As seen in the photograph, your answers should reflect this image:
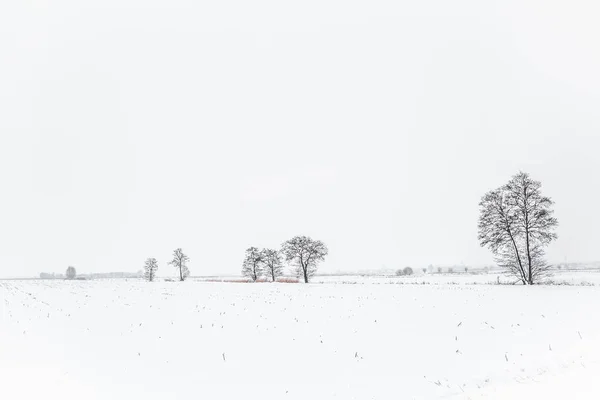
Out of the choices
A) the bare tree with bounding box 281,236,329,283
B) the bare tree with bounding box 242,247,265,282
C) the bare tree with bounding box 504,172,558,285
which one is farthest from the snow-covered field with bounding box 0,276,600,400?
the bare tree with bounding box 242,247,265,282

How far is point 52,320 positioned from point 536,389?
19328mm

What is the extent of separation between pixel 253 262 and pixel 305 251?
646 inches

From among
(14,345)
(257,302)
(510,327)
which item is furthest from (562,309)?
(14,345)

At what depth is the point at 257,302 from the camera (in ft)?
77.9

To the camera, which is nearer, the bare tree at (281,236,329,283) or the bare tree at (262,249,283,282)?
the bare tree at (281,236,329,283)

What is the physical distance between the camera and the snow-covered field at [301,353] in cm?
935

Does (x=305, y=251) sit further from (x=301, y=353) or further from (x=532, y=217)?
(x=301, y=353)

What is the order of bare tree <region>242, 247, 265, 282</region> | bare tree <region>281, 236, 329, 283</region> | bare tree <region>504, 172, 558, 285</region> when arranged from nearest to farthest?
bare tree <region>504, 172, 558, 285</region> → bare tree <region>281, 236, 329, 283</region> → bare tree <region>242, 247, 265, 282</region>

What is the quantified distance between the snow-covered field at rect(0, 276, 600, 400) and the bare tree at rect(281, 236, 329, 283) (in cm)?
4692

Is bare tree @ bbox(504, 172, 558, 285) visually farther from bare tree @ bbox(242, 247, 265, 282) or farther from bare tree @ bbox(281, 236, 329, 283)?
bare tree @ bbox(242, 247, 265, 282)

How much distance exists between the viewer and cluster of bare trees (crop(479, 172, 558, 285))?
3675cm

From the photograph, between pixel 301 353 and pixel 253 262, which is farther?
pixel 253 262

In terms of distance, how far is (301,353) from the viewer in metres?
12.5

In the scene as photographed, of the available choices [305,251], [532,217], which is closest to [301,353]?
[532,217]
